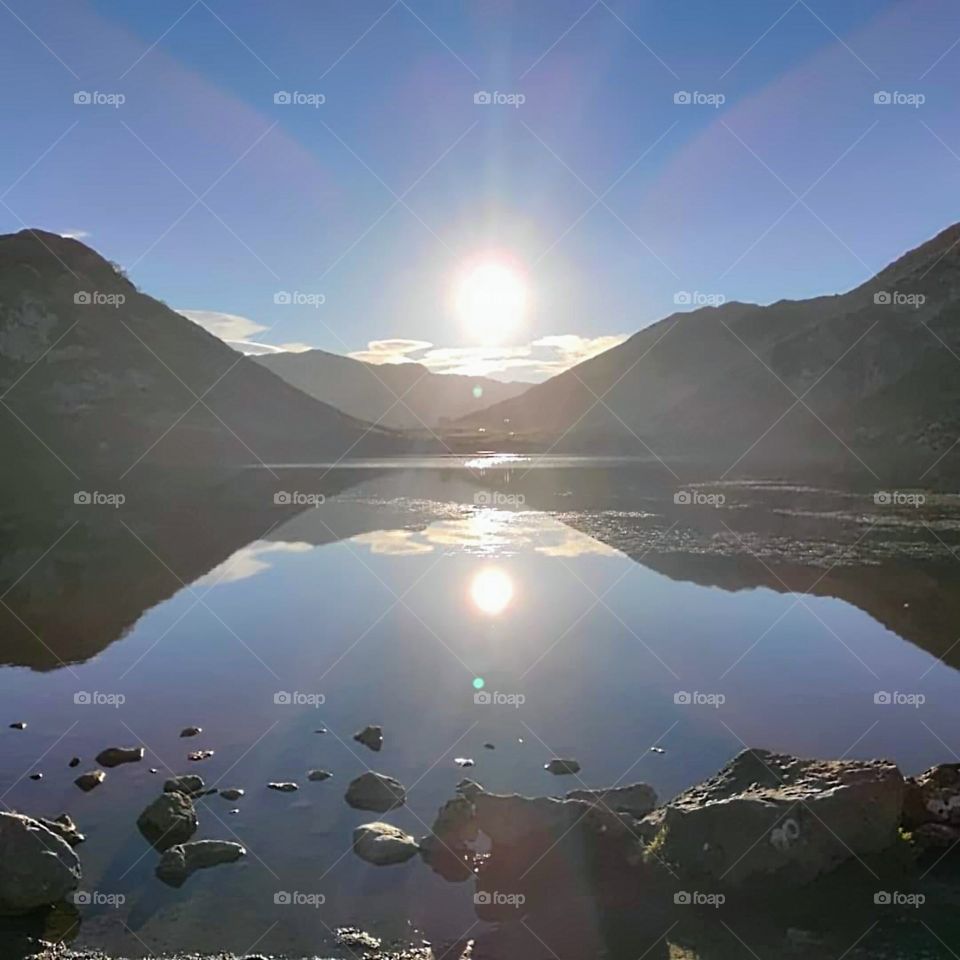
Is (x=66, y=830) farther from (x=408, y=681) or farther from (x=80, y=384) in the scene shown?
(x=80, y=384)

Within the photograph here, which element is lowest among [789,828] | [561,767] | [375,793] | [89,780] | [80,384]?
[89,780]

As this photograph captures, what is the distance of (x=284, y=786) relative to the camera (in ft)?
56.3

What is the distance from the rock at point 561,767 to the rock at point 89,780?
946cm

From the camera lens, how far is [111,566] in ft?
154

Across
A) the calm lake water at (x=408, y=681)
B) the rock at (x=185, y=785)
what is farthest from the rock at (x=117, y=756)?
the rock at (x=185, y=785)

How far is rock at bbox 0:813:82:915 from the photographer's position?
1248 centimetres

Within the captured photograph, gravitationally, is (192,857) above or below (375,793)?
below

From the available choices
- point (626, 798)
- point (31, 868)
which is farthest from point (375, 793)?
point (31, 868)

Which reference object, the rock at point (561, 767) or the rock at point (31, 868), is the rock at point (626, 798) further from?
the rock at point (31, 868)

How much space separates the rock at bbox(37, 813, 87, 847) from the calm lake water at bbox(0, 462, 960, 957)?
263 mm

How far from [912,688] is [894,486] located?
260 ft

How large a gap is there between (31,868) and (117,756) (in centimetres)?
605

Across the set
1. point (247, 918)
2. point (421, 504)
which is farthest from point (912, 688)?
point (421, 504)

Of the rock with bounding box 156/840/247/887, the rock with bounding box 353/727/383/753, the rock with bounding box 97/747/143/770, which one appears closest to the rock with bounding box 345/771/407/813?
the rock with bounding box 353/727/383/753
